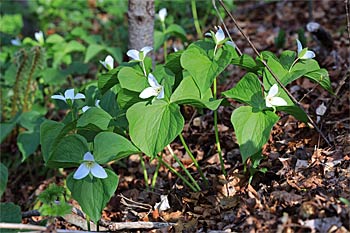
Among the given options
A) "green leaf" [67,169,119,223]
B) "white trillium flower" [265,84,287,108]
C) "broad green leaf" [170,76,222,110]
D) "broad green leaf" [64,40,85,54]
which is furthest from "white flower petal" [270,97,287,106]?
"broad green leaf" [64,40,85,54]

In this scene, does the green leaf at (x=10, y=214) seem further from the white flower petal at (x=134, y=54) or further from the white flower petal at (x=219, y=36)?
the white flower petal at (x=219, y=36)

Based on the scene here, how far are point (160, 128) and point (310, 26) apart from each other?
156 centimetres

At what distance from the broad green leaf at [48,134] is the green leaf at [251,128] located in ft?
2.72

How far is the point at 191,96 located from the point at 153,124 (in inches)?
7.9

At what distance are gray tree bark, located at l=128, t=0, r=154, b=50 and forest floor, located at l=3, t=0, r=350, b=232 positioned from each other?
0.52 meters

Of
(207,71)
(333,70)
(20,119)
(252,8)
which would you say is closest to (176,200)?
(207,71)

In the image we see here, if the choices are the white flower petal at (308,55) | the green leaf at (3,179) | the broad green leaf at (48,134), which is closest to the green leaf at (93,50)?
the green leaf at (3,179)

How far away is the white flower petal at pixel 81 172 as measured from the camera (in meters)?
2.07

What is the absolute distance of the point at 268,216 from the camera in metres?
1.90

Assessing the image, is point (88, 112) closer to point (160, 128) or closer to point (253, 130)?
point (160, 128)

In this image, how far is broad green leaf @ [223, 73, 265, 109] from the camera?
84.3 inches

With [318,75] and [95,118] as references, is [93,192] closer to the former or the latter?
[95,118]

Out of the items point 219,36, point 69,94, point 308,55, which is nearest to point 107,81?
point 69,94

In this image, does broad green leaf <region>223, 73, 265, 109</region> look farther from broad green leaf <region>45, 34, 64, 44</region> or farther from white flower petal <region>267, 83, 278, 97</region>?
broad green leaf <region>45, 34, 64, 44</region>
